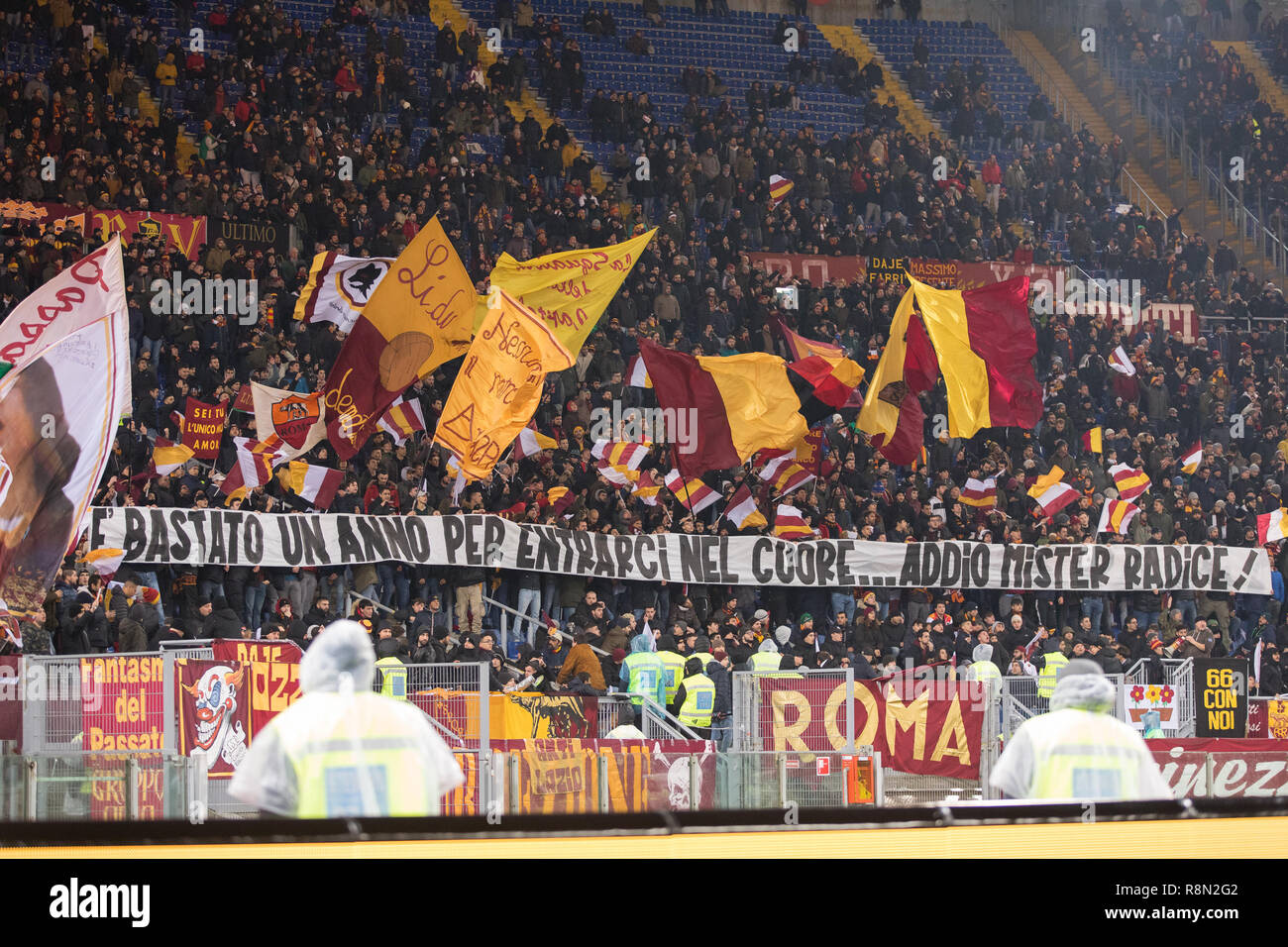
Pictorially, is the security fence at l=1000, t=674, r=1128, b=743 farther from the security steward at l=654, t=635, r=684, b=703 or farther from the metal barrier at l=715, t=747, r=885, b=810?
the security steward at l=654, t=635, r=684, b=703

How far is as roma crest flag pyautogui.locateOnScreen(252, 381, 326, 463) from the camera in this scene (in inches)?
846

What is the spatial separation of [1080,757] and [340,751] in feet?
10.0

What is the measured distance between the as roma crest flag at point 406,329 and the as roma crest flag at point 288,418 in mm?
741

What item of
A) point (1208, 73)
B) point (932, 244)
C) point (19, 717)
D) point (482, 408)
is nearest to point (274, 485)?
point (482, 408)

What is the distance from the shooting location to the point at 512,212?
91.9ft

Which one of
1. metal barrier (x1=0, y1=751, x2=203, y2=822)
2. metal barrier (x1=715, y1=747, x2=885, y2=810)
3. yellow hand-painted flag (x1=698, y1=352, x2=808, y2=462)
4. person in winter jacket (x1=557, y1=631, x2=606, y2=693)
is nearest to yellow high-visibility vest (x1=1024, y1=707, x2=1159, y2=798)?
metal barrier (x1=0, y1=751, x2=203, y2=822)

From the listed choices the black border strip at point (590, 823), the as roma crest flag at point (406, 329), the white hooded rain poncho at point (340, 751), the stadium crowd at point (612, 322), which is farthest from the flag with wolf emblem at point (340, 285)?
the black border strip at point (590, 823)

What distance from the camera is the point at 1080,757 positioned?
7.32 metres

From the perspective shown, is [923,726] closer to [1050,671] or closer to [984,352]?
[1050,671]

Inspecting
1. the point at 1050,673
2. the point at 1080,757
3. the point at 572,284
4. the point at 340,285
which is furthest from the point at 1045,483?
the point at 1080,757

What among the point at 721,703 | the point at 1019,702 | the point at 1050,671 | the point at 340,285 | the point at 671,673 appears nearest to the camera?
the point at 1019,702

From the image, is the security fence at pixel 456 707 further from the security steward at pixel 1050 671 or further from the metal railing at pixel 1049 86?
the metal railing at pixel 1049 86
